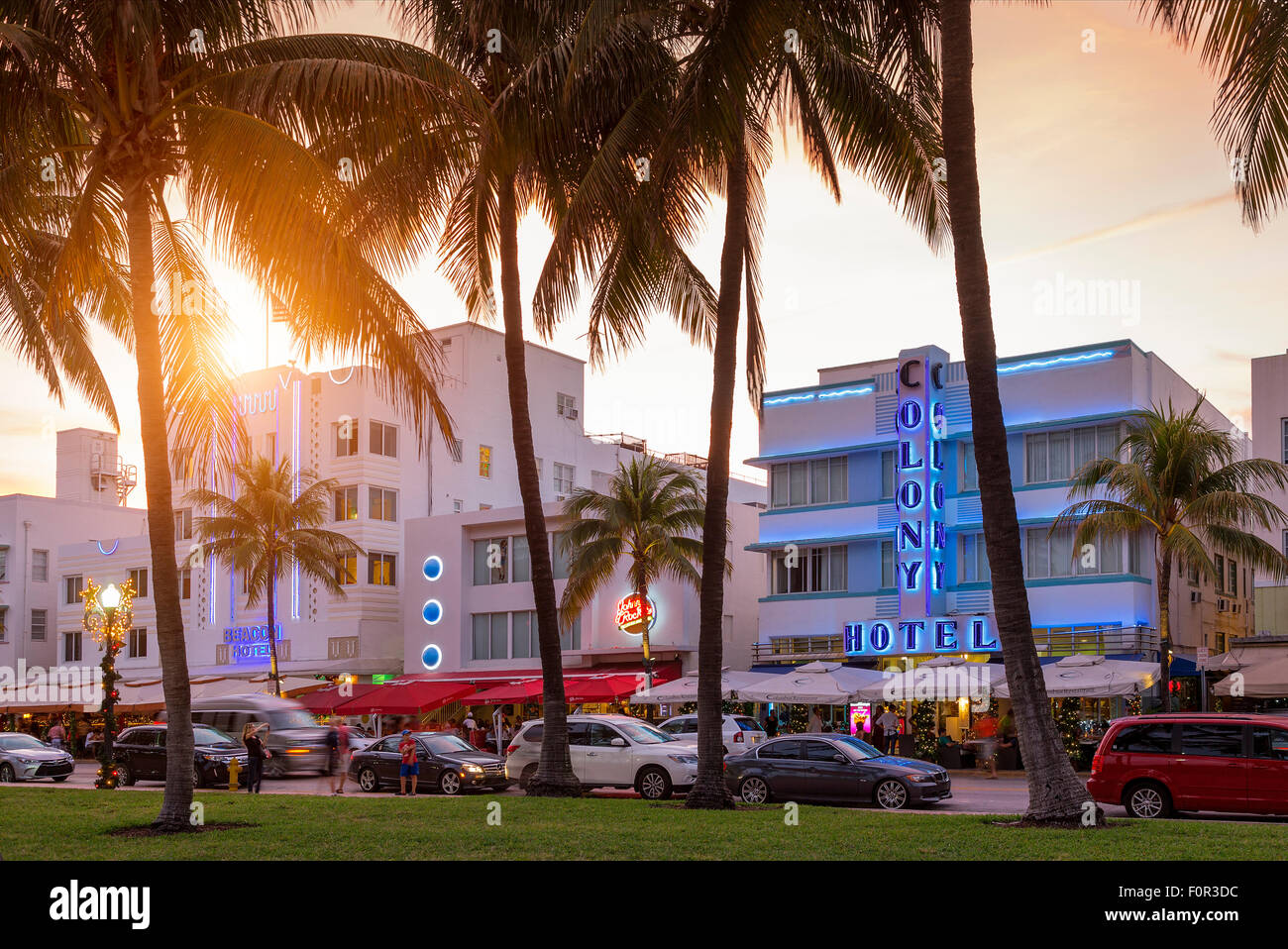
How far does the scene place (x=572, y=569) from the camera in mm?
44844

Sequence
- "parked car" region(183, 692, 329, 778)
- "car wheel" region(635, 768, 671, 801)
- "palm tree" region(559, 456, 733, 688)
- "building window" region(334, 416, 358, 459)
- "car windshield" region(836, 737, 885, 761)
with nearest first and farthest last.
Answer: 1. "car windshield" region(836, 737, 885, 761)
2. "car wheel" region(635, 768, 671, 801)
3. "parked car" region(183, 692, 329, 778)
4. "palm tree" region(559, 456, 733, 688)
5. "building window" region(334, 416, 358, 459)

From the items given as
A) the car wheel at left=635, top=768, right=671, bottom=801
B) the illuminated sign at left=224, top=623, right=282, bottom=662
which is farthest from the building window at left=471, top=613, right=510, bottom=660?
the car wheel at left=635, top=768, right=671, bottom=801

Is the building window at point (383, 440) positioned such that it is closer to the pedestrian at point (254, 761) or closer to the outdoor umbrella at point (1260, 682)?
the pedestrian at point (254, 761)

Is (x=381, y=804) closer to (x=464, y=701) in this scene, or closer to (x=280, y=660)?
(x=464, y=701)

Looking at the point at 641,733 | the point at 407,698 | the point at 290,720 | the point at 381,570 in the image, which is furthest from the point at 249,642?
the point at 641,733

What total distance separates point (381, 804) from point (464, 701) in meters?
24.8

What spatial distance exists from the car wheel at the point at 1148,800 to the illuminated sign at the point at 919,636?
18.4m

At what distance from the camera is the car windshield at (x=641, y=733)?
28.1 meters

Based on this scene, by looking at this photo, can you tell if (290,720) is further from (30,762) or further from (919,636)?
(919,636)

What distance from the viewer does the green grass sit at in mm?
13500

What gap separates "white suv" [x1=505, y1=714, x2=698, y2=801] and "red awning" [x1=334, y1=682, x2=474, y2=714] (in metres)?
15.8

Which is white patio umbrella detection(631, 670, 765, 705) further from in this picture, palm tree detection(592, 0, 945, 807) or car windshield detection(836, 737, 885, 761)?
palm tree detection(592, 0, 945, 807)

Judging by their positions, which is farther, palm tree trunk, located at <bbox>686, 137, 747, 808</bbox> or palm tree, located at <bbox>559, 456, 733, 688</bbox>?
palm tree, located at <bbox>559, 456, 733, 688</bbox>

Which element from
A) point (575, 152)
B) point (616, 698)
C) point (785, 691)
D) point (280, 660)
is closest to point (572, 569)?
point (616, 698)
